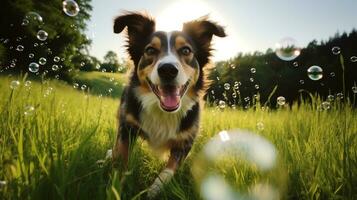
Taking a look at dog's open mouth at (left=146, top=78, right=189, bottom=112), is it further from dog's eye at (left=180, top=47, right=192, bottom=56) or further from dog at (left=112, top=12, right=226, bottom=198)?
dog's eye at (left=180, top=47, right=192, bottom=56)

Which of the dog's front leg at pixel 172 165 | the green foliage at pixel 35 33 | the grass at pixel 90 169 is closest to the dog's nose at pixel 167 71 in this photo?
the dog's front leg at pixel 172 165

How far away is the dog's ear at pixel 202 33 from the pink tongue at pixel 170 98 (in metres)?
0.89

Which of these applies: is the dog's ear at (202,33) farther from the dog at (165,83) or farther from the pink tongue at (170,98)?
the pink tongue at (170,98)

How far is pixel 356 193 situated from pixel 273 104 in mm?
11340

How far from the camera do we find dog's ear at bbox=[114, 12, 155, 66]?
474cm

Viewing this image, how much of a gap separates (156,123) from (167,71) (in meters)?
0.90

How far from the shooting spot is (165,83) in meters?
4.02

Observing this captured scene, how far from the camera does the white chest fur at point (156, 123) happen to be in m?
4.43

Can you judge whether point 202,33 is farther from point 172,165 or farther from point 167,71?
point 172,165

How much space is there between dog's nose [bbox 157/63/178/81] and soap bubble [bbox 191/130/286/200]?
91cm

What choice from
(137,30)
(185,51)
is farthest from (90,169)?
(137,30)

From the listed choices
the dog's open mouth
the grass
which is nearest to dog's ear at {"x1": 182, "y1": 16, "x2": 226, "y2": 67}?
the dog's open mouth

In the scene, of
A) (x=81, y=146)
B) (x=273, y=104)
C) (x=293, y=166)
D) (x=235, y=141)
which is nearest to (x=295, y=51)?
(x=235, y=141)

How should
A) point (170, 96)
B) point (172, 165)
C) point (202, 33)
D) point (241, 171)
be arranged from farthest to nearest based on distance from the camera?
point (202, 33)
point (170, 96)
point (172, 165)
point (241, 171)
